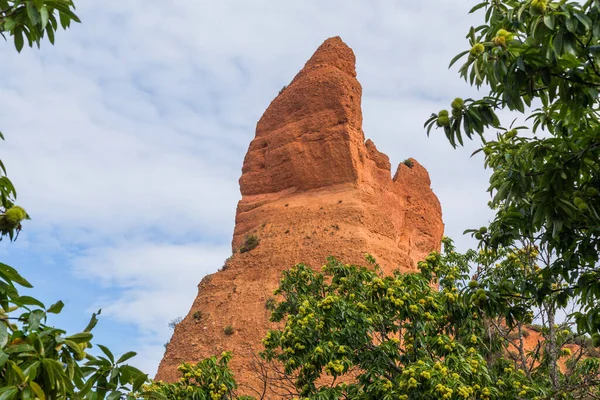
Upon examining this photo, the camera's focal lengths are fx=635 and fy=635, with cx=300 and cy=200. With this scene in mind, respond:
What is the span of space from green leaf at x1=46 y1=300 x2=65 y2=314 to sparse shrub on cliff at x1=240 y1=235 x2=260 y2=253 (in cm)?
3532

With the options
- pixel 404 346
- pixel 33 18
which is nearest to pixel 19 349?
pixel 33 18

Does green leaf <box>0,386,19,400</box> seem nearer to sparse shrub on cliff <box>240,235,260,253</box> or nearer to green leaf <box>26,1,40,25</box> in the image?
green leaf <box>26,1,40,25</box>

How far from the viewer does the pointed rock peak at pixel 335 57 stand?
147 feet

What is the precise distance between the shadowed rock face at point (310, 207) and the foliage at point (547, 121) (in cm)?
2620

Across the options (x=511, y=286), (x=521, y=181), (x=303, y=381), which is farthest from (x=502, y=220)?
(x=303, y=381)

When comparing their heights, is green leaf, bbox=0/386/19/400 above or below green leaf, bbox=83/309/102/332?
below

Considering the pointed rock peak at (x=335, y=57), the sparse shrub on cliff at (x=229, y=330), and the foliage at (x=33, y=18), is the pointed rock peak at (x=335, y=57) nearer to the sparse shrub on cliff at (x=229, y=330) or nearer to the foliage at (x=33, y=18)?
the sparse shrub on cliff at (x=229, y=330)

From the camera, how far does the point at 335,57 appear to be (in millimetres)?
44906

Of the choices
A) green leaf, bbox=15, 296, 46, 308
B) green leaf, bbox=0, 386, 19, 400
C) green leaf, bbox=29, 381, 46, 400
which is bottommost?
green leaf, bbox=0, 386, 19, 400

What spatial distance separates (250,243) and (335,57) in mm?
15278

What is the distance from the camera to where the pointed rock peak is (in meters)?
44.7

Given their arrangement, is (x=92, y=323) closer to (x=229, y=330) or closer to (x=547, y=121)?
(x=547, y=121)

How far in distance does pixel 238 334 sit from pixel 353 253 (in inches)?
311

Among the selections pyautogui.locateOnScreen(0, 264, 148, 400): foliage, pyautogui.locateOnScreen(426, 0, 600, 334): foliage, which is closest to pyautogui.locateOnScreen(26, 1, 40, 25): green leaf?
pyautogui.locateOnScreen(0, 264, 148, 400): foliage
